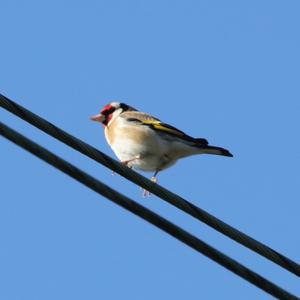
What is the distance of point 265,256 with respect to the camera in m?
5.97

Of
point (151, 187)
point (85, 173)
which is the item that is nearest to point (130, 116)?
point (151, 187)

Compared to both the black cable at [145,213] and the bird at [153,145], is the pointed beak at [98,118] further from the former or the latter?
the black cable at [145,213]

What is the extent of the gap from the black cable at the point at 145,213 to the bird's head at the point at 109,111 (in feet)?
20.8

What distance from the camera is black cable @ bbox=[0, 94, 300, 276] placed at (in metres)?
5.62

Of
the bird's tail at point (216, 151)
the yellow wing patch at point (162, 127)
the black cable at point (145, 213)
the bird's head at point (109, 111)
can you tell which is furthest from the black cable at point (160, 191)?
the bird's head at point (109, 111)

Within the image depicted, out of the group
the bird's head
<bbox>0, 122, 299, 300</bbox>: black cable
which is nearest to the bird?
the bird's head

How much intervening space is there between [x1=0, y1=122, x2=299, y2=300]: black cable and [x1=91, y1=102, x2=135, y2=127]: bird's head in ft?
20.8

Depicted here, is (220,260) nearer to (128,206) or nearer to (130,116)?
(128,206)

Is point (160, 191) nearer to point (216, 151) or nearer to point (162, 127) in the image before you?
point (216, 151)

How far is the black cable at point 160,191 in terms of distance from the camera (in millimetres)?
5625

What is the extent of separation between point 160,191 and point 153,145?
4.53 meters

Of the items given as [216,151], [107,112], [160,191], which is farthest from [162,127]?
[160,191]

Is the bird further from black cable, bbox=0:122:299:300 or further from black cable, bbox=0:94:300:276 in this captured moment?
black cable, bbox=0:122:299:300

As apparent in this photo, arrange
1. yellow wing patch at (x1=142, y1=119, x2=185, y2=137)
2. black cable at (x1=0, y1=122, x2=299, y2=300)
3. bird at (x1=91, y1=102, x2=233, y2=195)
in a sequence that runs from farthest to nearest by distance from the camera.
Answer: yellow wing patch at (x1=142, y1=119, x2=185, y2=137) < bird at (x1=91, y1=102, x2=233, y2=195) < black cable at (x1=0, y1=122, x2=299, y2=300)
